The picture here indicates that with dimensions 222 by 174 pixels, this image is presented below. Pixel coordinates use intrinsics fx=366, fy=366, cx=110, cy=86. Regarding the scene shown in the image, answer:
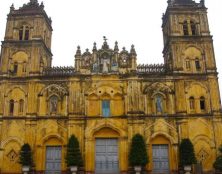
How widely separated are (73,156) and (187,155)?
9.61 meters

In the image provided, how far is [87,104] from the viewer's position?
3416 cm

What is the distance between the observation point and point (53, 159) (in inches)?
1282

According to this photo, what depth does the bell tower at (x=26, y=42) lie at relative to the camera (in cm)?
3581

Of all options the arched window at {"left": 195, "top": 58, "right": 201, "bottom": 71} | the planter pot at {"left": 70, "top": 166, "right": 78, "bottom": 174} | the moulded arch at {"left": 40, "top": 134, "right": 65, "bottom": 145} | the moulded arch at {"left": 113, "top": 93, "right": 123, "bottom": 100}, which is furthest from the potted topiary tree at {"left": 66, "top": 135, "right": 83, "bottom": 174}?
the arched window at {"left": 195, "top": 58, "right": 201, "bottom": 71}

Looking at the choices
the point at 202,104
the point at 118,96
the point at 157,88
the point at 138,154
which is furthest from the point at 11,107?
the point at 202,104

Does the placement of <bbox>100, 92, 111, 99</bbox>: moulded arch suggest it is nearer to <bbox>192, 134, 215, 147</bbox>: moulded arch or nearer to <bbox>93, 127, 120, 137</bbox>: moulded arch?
<bbox>93, 127, 120, 137</bbox>: moulded arch

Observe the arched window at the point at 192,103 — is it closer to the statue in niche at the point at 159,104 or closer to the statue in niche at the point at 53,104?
the statue in niche at the point at 159,104

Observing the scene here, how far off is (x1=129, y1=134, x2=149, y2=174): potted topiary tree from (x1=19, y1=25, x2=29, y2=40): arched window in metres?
15.3

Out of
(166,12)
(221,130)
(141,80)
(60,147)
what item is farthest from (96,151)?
(166,12)

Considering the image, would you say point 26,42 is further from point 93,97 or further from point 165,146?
point 165,146

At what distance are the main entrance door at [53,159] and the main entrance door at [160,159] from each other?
8.43 meters

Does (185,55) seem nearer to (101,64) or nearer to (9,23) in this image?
(101,64)

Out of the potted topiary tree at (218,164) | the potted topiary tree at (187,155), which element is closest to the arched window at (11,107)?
the potted topiary tree at (187,155)

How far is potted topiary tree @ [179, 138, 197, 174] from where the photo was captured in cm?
3056
